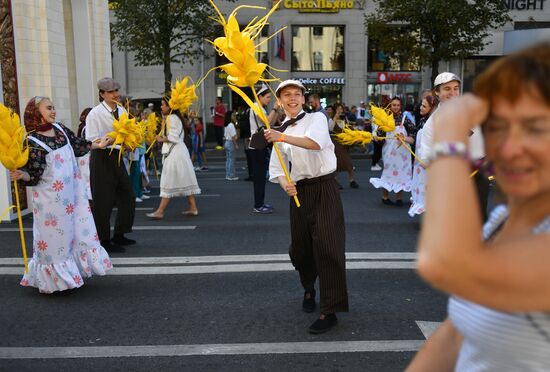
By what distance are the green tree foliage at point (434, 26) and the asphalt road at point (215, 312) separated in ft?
46.2

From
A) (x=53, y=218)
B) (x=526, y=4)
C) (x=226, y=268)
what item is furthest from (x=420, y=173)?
(x=526, y=4)

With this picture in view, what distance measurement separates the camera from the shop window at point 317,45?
28.4 metres

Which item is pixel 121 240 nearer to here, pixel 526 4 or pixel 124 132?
pixel 124 132

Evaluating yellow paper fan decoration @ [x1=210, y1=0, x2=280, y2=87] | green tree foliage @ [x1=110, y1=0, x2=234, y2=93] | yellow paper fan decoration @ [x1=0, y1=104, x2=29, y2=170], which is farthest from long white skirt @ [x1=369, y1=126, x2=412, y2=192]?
green tree foliage @ [x1=110, y1=0, x2=234, y2=93]

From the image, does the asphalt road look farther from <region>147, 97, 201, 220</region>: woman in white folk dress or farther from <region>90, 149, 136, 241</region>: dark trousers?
<region>147, 97, 201, 220</region>: woman in white folk dress

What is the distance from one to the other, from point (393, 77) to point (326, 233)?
998 inches

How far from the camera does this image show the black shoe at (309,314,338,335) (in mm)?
4265

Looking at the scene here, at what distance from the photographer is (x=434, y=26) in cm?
1983

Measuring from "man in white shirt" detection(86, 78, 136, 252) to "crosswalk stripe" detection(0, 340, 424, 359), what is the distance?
2.74m

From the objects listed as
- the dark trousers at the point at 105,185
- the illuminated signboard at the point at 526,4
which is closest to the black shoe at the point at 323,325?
the dark trousers at the point at 105,185

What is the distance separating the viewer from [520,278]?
1114 mm

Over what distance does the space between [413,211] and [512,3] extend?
79.2ft

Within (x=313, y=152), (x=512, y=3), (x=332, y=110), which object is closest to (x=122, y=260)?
(x=313, y=152)

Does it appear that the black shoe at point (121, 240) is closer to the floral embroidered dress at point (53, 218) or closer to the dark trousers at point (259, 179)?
the floral embroidered dress at point (53, 218)
